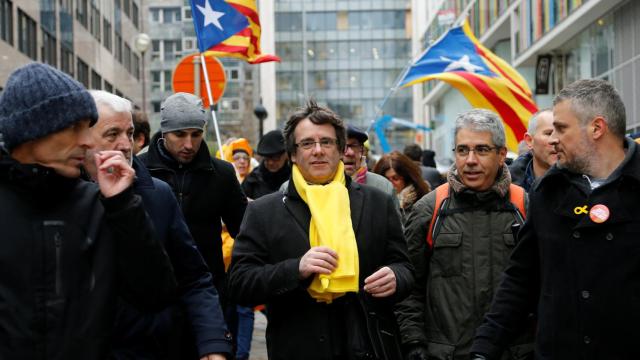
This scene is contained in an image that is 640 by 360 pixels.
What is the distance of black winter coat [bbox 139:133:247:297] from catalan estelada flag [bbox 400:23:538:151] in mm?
4860

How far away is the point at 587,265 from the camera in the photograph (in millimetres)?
3955

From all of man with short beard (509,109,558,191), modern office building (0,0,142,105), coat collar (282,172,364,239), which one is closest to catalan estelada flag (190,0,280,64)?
man with short beard (509,109,558,191)

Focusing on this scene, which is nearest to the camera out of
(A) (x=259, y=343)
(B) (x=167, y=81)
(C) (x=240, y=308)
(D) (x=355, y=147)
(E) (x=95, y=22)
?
(D) (x=355, y=147)

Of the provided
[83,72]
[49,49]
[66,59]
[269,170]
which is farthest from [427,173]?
[83,72]

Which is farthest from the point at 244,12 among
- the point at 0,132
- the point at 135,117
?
the point at 0,132

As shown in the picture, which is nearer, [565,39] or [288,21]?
[565,39]

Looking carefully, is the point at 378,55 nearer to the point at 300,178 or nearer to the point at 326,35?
the point at 326,35

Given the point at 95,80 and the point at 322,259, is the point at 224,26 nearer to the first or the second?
the point at 322,259

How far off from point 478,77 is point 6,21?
72.1 ft

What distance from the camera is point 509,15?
3794 centimetres

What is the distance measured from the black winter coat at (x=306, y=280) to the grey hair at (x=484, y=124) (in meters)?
0.83

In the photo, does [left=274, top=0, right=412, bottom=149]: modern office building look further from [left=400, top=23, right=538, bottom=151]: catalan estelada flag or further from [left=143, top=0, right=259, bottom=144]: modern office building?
[left=400, top=23, right=538, bottom=151]: catalan estelada flag

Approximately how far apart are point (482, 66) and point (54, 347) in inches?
364

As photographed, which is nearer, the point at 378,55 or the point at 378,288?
the point at 378,288
